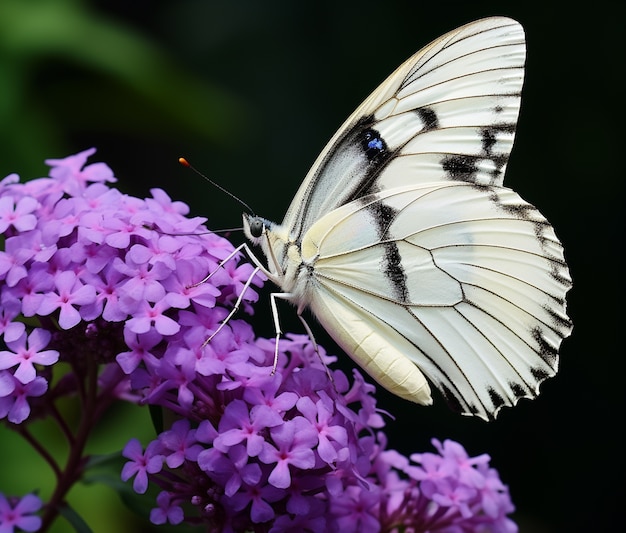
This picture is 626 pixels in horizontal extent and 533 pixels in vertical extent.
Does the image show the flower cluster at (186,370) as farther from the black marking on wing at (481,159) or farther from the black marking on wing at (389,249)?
the black marking on wing at (481,159)

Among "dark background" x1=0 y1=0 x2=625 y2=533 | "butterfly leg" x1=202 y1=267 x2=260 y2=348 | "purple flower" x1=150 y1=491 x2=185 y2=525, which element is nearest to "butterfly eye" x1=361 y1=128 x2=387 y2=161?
"butterfly leg" x1=202 y1=267 x2=260 y2=348

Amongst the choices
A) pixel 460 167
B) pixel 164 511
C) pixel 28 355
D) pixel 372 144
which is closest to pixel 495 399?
pixel 460 167

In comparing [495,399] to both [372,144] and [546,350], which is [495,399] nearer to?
[546,350]

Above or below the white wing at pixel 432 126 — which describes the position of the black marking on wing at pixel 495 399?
below

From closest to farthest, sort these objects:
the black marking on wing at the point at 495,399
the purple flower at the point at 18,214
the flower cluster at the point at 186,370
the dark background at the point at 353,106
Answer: the flower cluster at the point at 186,370
the purple flower at the point at 18,214
the black marking on wing at the point at 495,399
the dark background at the point at 353,106

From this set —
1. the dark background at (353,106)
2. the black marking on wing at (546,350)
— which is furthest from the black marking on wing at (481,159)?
the dark background at (353,106)

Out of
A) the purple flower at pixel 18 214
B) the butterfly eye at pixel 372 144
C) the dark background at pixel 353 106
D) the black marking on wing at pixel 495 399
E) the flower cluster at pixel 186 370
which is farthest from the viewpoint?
the dark background at pixel 353 106

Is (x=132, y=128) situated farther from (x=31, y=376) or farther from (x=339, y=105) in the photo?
(x=31, y=376)
